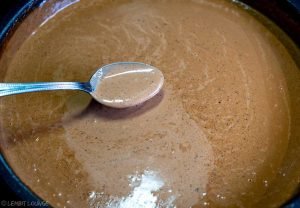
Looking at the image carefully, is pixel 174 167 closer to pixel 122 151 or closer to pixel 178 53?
pixel 122 151

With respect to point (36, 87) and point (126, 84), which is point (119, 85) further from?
point (36, 87)

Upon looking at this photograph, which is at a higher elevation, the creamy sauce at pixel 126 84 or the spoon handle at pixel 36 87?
the creamy sauce at pixel 126 84

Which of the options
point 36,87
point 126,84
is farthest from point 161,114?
point 36,87

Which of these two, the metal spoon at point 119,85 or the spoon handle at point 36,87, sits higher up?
the metal spoon at point 119,85

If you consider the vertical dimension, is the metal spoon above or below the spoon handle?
above
